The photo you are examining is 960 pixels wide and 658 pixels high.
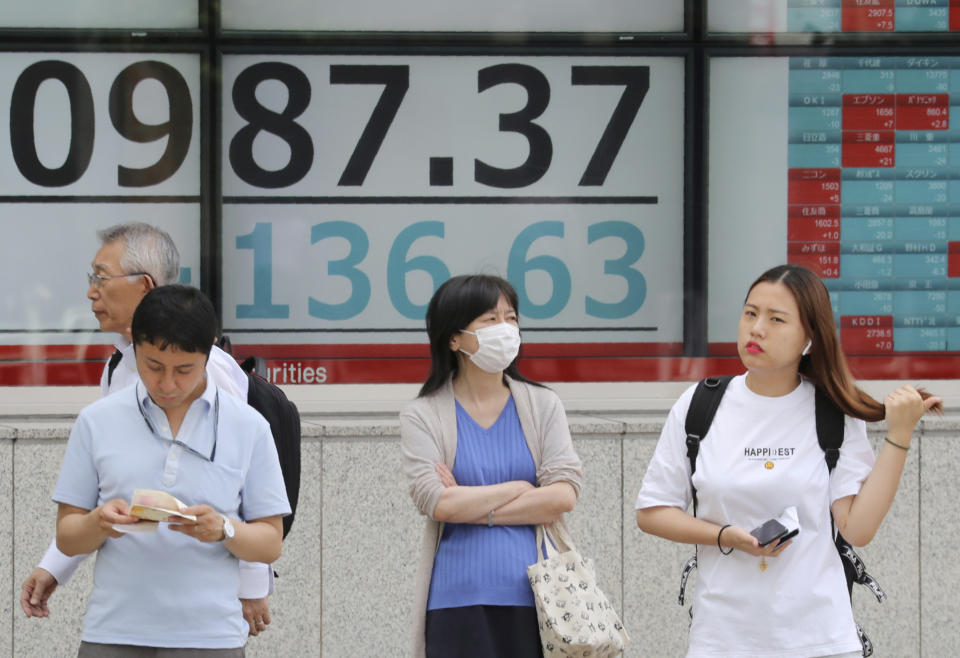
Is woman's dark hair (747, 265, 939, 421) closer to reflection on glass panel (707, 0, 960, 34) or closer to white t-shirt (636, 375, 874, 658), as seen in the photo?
white t-shirt (636, 375, 874, 658)

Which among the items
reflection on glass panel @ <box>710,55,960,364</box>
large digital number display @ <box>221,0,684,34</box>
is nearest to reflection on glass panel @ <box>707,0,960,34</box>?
reflection on glass panel @ <box>710,55,960,364</box>

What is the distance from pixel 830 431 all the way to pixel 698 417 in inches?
14.3

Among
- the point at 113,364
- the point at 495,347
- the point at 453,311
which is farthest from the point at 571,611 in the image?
the point at 113,364

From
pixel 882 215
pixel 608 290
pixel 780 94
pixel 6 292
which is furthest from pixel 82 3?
pixel 882 215

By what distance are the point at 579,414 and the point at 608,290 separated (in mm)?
771

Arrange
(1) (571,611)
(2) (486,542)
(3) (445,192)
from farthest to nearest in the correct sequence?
(3) (445,192) → (2) (486,542) → (1) (571,611)

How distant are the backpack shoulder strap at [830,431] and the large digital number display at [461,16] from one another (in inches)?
158

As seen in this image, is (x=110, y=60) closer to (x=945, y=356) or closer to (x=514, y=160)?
(x=514, y=160)

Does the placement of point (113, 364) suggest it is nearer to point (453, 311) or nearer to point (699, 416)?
point (453, 311)

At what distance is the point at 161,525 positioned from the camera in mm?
3389

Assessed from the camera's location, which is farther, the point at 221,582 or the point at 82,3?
the point at 82,3

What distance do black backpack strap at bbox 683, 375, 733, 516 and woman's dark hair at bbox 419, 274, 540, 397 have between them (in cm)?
78

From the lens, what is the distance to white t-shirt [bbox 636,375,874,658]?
11.8 feet

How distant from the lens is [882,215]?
289 inches
